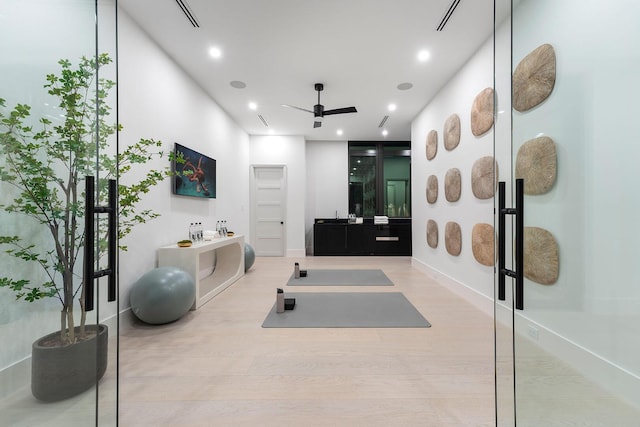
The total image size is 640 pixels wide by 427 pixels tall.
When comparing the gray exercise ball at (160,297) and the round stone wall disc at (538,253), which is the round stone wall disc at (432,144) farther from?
the gray exercise ball at (160,297)

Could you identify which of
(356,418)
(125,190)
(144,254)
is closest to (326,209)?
(144,254)

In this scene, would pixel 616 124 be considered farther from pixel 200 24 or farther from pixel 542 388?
pixel 200 24

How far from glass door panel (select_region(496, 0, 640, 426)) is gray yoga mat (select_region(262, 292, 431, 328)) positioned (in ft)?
4.10

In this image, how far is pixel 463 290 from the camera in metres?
3.50

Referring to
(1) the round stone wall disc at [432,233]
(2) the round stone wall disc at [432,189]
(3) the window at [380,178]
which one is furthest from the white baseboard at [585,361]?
(3) the window at [380,178]

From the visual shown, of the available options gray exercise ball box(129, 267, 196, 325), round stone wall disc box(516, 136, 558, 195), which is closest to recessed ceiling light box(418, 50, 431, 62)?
round stone wall disc box(516, 136, 558, 195)

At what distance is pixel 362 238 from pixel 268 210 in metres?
2.50

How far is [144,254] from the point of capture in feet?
9.27

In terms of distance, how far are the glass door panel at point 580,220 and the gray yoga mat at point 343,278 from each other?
269cm

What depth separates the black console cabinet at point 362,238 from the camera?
679 cm

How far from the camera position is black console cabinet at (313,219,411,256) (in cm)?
679

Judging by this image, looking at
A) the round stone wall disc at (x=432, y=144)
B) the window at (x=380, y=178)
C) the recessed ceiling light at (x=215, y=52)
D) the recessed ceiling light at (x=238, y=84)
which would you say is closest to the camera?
the recessed ceiling light at (x=215, y=52)

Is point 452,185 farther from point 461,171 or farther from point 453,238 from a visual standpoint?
point 453,238

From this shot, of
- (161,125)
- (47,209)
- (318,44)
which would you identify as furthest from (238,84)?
(47,209)
